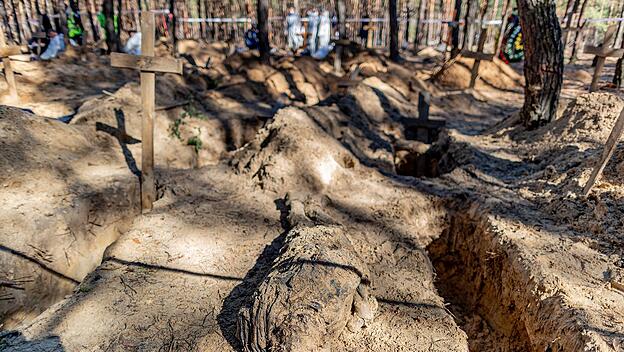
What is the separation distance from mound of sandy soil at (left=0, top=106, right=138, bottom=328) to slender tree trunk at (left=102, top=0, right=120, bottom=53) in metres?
10.5

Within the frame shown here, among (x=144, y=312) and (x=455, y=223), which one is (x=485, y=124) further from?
(x=144, y=312)

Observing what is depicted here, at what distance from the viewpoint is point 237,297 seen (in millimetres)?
3646

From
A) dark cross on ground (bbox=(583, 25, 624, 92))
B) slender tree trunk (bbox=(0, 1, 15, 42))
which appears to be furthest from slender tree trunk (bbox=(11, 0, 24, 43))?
dark cross on ground (bbox=(583, 25, 624, 92))

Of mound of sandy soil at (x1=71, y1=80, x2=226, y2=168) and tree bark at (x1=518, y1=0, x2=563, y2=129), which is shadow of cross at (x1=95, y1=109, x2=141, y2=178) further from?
tree bark at (x1=518, y1=0, x2=563, y2=129)

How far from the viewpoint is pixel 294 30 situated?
21438 mm

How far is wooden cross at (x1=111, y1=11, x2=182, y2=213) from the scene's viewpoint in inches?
193

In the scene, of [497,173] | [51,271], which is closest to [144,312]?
[51,271]

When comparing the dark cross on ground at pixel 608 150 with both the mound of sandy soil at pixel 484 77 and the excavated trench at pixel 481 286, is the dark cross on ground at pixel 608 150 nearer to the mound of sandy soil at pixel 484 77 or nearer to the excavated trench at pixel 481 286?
the excavated trench at pixel 481 286

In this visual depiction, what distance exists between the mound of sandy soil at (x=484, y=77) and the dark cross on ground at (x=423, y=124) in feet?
17.6

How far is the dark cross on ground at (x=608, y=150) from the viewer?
434cm

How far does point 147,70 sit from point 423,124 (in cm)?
666

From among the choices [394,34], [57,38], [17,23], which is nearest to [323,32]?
[394,34]

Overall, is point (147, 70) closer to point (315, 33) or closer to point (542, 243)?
point (542, 243)

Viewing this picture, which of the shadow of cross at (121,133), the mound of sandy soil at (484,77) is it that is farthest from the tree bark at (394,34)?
the shadow of cross at (121,133)
